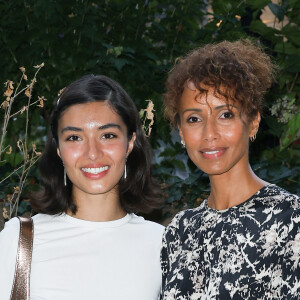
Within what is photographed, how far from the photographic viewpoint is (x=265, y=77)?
305cm

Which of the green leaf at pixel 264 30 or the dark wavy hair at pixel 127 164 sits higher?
the green leaf at pixel 264 30

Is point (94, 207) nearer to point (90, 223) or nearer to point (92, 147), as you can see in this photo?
point (90, 223)

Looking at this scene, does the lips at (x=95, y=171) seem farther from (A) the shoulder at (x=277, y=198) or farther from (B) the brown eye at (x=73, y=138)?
(A) the shoulder at (x=277, y=198)

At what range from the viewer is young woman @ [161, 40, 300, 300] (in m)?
2.74

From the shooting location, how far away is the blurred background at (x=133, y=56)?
5102mm

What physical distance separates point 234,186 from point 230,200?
0.23 ft

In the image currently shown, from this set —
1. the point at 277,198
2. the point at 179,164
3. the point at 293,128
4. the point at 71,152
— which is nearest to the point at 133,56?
the point at 179,164

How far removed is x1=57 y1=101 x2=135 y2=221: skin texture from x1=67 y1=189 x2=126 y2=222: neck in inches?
2.6

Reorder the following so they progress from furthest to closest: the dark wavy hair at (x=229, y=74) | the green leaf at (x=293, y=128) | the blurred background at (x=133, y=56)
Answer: the blurred background at (x=133, y=56), the green leaf at (x=293, y=128), the dark wavy hair at (x=229, y=74)

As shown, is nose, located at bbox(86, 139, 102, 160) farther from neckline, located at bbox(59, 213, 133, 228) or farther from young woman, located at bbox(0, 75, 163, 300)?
neckline, located at bbox(59, 213, 133, 228)

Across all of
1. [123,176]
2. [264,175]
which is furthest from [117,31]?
[123,176]

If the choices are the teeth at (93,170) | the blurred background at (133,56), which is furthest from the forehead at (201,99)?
the blurred background at (133,56)

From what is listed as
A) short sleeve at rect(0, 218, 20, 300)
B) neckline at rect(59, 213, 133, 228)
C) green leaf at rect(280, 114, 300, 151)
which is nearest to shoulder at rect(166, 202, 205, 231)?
neckline at rect(59, 213, 133, 228)

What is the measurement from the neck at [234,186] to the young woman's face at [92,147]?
1.79 feet
